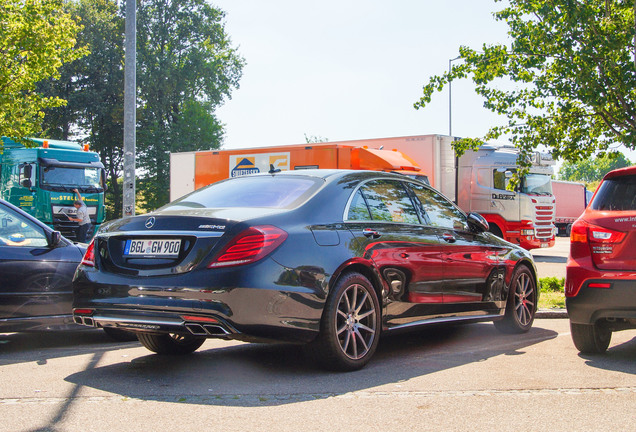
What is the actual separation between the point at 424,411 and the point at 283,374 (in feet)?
4.49

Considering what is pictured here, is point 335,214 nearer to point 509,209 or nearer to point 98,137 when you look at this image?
point 509,209

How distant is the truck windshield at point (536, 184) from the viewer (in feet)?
73.1

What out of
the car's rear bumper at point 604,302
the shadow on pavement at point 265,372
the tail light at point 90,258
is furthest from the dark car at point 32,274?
the car's rear bumper at point 604,302

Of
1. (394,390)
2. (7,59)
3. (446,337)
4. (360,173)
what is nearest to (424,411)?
(394,390)

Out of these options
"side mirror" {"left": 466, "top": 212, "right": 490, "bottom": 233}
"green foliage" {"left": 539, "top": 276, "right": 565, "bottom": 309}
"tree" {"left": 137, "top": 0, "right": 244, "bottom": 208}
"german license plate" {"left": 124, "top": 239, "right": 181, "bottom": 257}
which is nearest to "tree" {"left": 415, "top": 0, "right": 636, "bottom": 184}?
"green foliage" {"left": 539, "top": 276, "right": 565, "bottom": 309}

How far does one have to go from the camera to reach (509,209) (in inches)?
870

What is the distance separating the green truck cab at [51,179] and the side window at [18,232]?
47.1ft

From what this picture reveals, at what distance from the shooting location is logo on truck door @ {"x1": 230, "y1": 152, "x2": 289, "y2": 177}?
20672mm

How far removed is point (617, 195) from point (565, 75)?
702cm

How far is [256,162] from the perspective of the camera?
21359 mm

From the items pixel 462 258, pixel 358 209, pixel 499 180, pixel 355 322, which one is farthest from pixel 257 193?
pixel 499 180

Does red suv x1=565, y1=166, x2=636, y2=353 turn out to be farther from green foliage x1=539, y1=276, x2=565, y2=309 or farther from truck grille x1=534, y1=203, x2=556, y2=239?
truck grille x1=534, y1=203, x2=556, y2=239

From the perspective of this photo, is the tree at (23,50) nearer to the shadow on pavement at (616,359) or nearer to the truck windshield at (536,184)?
the truck windshield at (536,184)

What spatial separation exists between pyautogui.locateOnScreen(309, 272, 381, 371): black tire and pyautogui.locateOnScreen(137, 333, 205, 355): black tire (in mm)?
1317
